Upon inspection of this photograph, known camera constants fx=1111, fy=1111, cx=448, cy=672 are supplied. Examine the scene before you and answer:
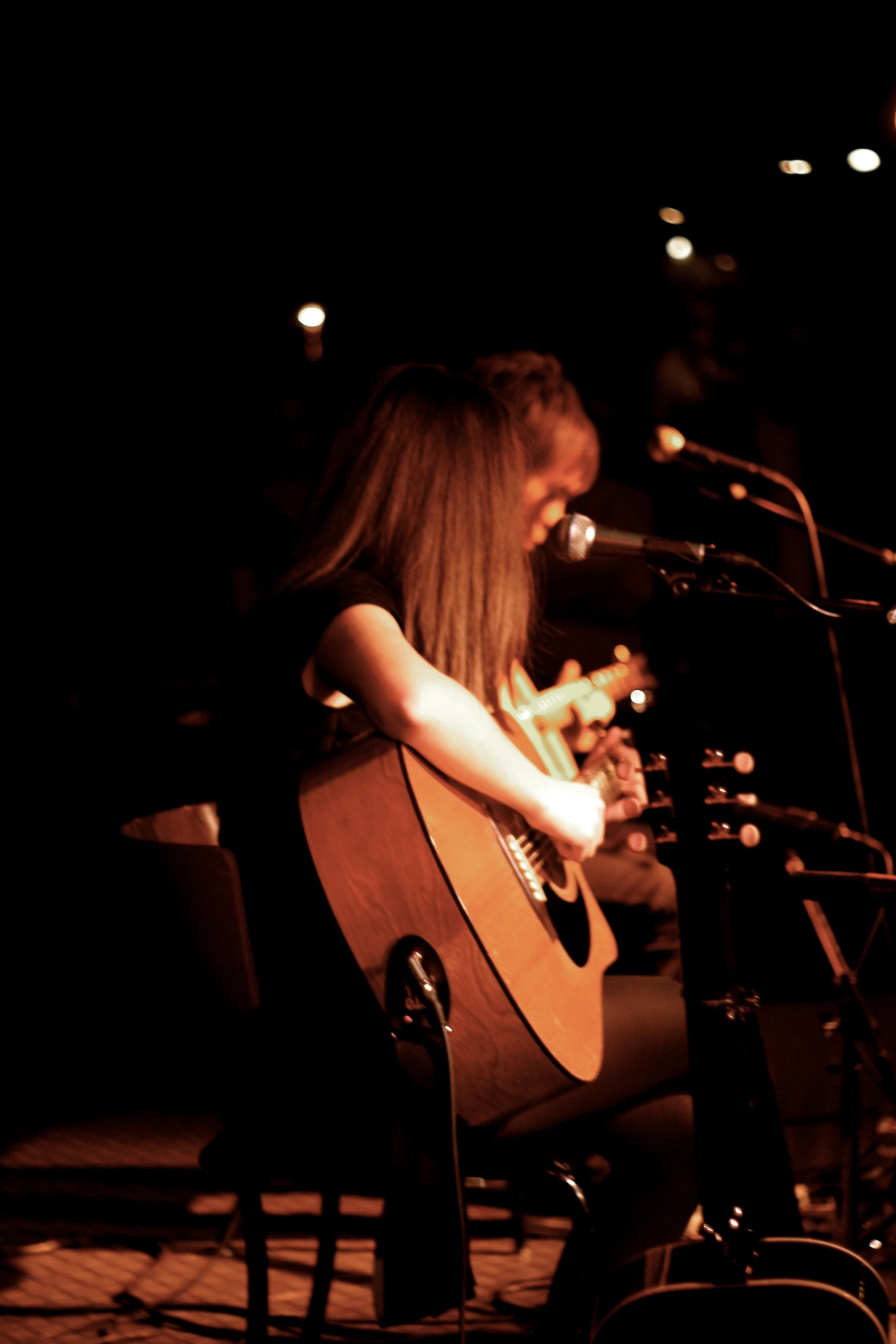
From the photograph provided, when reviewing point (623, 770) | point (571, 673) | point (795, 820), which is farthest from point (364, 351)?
point (623, 770)

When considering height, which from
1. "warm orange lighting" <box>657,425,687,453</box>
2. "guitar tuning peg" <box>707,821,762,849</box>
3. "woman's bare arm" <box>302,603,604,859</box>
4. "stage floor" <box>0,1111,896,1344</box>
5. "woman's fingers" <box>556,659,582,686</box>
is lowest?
"stage floor" <box>0,1111,896,1344</box>

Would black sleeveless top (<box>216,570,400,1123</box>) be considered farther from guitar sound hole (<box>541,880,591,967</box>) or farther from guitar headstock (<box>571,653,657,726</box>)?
guitar headstock (<box>571,653,657,726</box>)

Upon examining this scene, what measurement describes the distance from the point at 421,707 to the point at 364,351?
12.2ft

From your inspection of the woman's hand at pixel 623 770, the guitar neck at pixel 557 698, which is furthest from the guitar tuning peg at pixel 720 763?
the guitar neck at pixel 557 698

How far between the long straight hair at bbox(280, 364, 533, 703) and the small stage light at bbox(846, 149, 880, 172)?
2.67 m

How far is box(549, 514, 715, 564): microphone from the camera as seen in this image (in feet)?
4.73

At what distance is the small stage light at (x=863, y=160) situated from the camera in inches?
149

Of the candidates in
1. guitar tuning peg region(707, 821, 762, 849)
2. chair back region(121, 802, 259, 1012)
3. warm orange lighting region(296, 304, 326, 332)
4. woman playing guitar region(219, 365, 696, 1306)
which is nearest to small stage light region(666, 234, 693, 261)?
warm orange lighting region(296, 304, 326, 332)

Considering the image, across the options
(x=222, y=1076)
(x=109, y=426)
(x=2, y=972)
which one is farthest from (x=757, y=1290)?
(x=109, y=426)

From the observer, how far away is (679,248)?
176 inches

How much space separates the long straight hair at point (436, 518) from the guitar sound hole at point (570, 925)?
340 mm

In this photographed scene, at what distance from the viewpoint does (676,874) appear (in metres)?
1.50

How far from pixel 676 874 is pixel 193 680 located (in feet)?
11.2

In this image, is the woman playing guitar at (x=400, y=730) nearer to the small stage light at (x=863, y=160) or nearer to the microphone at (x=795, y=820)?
the microphone at (x=795, y=820)
